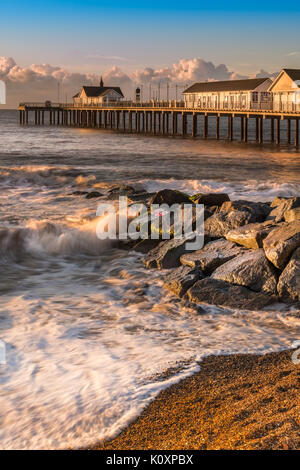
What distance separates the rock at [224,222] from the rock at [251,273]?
6.21 ft

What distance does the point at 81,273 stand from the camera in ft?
31.1

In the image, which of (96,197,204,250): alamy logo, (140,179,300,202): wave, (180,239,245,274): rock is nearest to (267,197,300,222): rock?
(180,239,245,274): rock

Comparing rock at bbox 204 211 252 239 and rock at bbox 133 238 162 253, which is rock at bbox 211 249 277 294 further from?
rock at bbox 133 238 162 253

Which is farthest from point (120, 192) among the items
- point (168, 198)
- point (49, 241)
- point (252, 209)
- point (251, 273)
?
point (251, 273)

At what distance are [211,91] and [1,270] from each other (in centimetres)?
4836

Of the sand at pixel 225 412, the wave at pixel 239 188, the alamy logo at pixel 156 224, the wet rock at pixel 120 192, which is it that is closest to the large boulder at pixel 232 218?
the alamy logo at pixel 156 224

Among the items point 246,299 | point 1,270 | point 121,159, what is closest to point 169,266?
point 246,299

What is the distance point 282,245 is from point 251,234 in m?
1.13

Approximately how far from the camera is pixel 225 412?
428 centimetres

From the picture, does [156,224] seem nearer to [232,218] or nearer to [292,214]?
[232,218]

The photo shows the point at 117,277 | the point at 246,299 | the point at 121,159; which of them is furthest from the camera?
the point at 121,159

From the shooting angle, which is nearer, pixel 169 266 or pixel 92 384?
pixel 92 384

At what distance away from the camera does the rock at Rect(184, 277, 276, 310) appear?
7.42m

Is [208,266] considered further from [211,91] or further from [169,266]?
[211,91]
